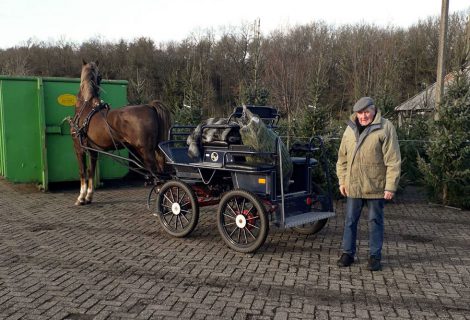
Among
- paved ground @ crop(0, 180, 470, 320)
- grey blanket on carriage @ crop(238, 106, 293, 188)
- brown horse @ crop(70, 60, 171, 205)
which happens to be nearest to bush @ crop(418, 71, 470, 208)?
paved ground @ crop(0, 180, 470, 320)

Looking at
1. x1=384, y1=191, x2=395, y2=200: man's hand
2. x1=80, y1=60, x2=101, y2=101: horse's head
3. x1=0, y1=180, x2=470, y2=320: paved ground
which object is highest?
x1=80, y1=60, x2=101, y2=101: horse's head

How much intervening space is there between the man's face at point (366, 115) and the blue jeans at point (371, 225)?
2.87 feet

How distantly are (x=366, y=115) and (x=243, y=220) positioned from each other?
1.93m

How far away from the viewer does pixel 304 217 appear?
5730 mm

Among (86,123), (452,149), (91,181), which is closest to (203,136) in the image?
(86,123)

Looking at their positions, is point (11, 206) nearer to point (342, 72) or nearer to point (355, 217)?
point (355, 217)

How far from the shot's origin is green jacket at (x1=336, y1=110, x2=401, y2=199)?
4832 millimetres

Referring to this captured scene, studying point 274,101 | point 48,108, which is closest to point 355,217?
point 48,108

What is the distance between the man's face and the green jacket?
0.18 feet

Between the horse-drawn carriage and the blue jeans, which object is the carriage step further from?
the blue jeans

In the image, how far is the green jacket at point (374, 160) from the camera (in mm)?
4832

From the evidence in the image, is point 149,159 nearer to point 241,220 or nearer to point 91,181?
point 91,181

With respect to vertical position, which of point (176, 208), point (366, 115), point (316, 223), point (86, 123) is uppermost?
point (366, 115)

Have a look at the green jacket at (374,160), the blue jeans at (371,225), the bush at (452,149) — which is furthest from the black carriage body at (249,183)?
the bush at (452,149)
